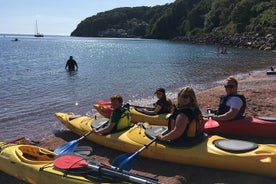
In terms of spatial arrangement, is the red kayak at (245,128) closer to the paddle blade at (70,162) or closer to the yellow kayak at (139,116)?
the yellow kayak at (139,116)

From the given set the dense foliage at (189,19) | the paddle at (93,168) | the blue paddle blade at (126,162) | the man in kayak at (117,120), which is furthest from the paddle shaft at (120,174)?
the dense foliage at (189,19)

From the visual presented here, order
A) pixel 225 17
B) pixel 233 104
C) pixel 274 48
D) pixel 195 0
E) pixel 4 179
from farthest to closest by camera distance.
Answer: pixel 195 0 < pixel 225 17 < pixel 274 48 < pixel 233 104 < pixel 4 179

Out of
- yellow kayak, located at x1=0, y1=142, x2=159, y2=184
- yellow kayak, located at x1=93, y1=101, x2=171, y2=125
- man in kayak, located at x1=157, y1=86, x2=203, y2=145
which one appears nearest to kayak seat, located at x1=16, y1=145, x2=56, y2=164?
yellow kayak, located at x1=0, y1=142, x2=159, y2=184

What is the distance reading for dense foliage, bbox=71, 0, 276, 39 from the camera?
71.5 meters

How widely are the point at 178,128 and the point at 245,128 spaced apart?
104 inches

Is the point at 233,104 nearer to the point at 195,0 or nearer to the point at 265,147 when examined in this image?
the point at 265,147

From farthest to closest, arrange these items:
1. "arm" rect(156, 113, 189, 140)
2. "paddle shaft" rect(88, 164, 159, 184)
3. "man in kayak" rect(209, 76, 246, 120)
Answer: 1. "man in kayak" rect(209, 76, 246, 120)
2. "arm" rect(156, 113, 189, 140)
3. "paddle shaft" rect(88, 164, 159, 184)

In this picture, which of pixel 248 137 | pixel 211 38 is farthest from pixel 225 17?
pixel 248 137

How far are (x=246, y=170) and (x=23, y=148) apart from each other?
433cm

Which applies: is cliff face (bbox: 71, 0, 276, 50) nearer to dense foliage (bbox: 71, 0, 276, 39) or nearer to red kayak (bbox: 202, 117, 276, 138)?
dense foliage (bbox: 71, 0, 276, 39)

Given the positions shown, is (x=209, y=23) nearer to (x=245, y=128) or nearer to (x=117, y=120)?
(x=245, y=128)

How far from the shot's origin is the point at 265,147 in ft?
22.0

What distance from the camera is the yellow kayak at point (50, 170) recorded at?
5711 mm

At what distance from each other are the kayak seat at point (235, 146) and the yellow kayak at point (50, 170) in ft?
5.98
